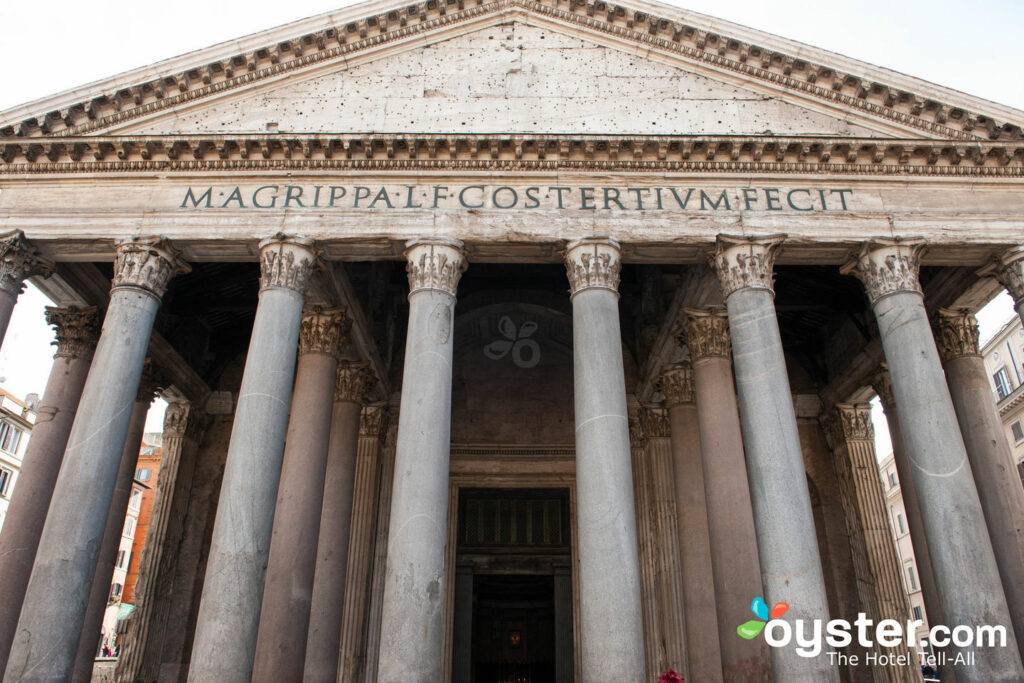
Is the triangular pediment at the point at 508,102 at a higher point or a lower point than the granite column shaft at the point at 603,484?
higher

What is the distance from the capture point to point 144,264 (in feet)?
33.8

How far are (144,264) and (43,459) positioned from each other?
3841 mm


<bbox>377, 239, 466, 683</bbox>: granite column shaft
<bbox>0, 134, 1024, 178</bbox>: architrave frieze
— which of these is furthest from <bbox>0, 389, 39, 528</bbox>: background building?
<bbox>377, 239, 466, 683</bbox>: granite column shaft

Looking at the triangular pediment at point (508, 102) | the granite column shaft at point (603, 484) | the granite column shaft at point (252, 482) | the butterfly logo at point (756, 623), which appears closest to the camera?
the granite column shaft at point (603, 484)

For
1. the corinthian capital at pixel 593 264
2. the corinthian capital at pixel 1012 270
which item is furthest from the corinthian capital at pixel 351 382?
the corinthian capital at pixel 1012 270

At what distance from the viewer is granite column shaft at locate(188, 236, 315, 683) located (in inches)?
320

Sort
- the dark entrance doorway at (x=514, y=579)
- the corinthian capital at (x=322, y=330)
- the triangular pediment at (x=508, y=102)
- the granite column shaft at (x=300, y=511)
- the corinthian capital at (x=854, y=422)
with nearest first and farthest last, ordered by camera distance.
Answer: the granite column shaft at (x=300, y=511) → the triangular pediment at (x=508, y=102) → the corinthian capital at (x=322, y=330) → the dark entrance doorway at (x=514, y=579) → the corinthian capital at (x=854, y=422)

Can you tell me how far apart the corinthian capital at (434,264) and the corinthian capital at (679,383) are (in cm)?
544

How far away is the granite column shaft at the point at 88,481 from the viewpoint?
325 inches

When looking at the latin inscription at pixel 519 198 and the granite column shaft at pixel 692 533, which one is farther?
the granite column shaft at pixel 692 533

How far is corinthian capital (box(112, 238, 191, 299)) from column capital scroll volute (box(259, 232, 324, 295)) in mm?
1421

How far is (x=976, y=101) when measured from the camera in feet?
35.5

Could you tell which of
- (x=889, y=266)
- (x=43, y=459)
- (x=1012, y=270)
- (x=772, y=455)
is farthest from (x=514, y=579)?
(x=1012, y=270)

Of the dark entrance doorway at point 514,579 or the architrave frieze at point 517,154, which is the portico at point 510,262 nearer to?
the architrave frieze at point 517,154
